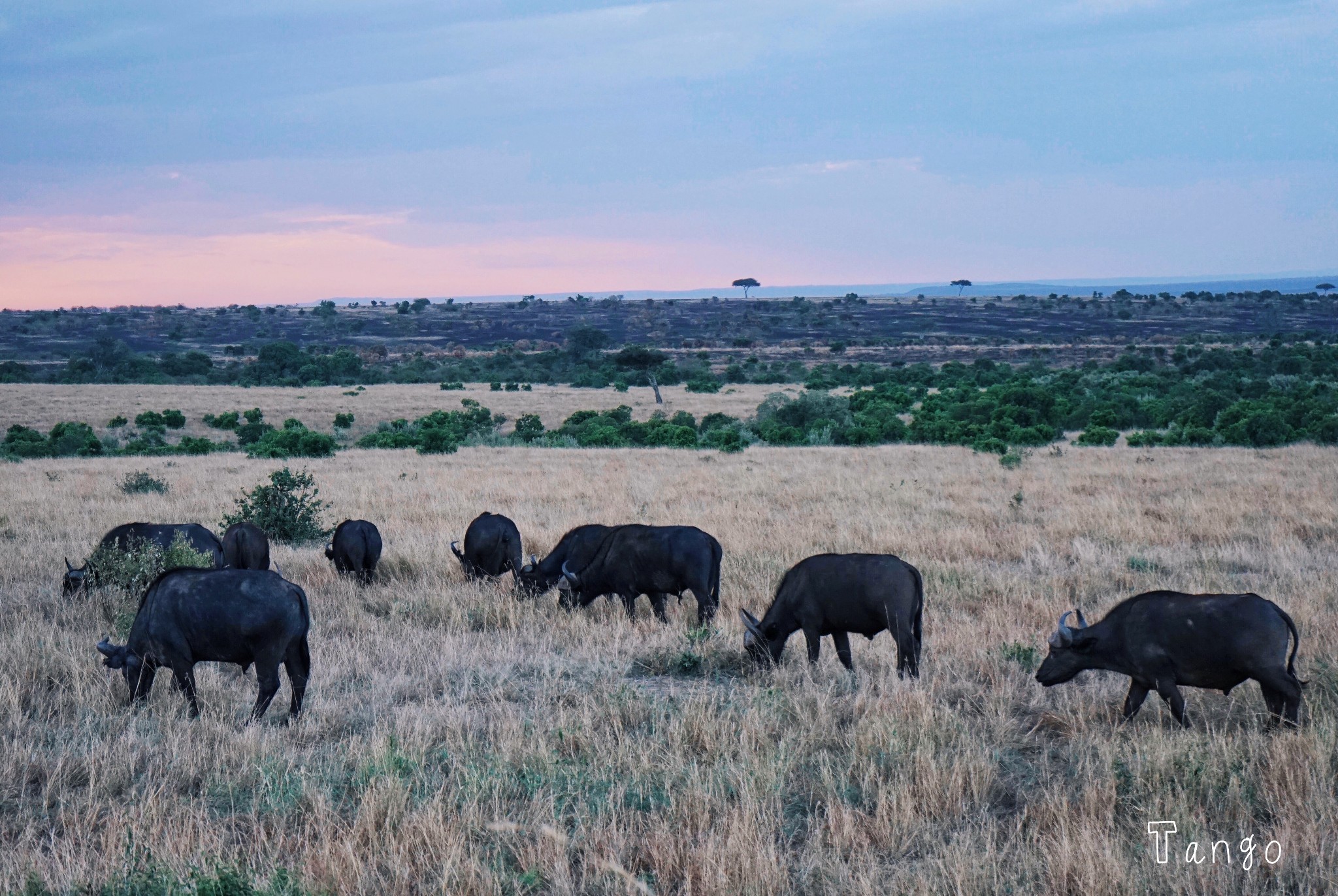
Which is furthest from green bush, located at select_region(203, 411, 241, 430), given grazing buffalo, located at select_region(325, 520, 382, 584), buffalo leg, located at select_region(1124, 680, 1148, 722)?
buffalo leg, located at select_region(1124, 680, 1148, 722)

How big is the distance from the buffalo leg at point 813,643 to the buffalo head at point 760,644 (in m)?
0.24

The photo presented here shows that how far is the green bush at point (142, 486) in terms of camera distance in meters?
20.3

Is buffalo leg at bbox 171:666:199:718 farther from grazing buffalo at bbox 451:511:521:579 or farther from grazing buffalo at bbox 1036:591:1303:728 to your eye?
grazing buffalo at bbox 1036:591:1303:728

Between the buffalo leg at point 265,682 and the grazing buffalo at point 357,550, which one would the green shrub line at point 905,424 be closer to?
the grazing buffalo at point 357,550

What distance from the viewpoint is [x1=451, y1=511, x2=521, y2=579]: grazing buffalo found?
12578mm

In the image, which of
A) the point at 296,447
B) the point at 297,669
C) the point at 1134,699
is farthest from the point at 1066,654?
the point at 296,447

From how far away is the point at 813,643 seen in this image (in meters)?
8.45

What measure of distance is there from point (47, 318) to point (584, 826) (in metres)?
150

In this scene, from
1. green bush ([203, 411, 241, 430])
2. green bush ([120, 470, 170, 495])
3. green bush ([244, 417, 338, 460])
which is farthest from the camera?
green bush ([203, 411, 241, 430])

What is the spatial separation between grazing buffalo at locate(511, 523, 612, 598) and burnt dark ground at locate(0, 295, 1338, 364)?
228 ft

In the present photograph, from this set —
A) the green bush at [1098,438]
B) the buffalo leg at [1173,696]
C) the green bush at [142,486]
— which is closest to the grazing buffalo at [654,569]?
the buffalo leg at [1173,696]

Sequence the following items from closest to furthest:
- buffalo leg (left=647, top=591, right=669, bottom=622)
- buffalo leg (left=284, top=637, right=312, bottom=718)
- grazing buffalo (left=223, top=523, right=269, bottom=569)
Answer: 1. buffalo leg (left=284, top=637, right=312, bottom=718)
2. buffalo leg (left=647, top=591, right=669, bottom=622)
3. grazing buffalo (left=223, top=523, right=269, bottom=569)

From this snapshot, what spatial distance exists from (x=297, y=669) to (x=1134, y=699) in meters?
5.93

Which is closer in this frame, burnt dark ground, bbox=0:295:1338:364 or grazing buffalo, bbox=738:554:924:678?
grazing buffalo, bbox=738:554:924:678
